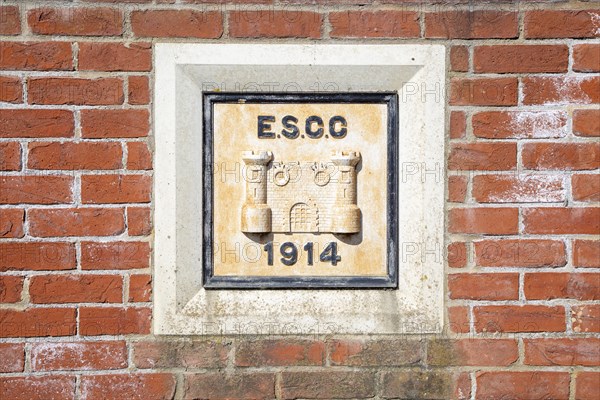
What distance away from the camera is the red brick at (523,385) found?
1975 millimetres

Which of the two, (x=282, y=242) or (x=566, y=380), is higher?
(x=282, y=242)

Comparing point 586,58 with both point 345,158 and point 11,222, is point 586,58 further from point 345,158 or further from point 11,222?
point 11,222

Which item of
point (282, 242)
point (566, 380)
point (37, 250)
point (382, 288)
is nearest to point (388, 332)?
point (382, 288)

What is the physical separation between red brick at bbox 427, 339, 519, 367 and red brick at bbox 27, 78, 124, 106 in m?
1.13

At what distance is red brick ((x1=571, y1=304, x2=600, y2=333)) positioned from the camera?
197 centimetres

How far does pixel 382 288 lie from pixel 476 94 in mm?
609

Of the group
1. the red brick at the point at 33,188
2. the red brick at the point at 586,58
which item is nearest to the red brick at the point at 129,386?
the red brick at the point at 33,188

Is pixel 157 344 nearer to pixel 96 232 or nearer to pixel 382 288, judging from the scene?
pixel 96 232

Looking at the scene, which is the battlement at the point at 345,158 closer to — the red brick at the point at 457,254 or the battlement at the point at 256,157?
the battlement at the point at 256,157

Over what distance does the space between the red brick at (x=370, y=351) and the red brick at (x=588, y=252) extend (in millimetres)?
525

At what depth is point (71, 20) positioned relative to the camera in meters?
1.92

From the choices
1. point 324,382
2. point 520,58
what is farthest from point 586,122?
point 324,382

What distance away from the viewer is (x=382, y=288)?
198 cm

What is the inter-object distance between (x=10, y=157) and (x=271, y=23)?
0.81 meters
